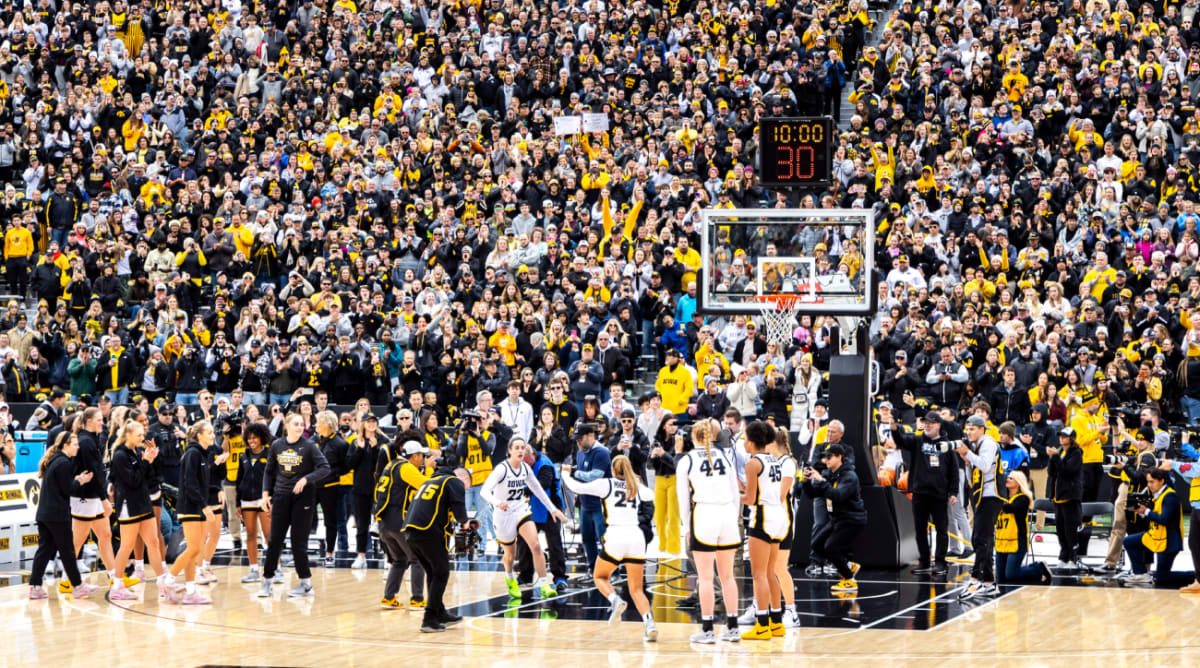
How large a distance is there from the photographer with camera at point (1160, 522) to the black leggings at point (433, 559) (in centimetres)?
764

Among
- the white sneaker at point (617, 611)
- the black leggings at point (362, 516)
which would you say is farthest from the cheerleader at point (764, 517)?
the black leggings at point (362, 516)

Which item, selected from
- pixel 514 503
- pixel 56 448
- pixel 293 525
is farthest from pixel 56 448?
pixel 514 503

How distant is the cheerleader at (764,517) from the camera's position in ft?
44.7

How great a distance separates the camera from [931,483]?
17547mm

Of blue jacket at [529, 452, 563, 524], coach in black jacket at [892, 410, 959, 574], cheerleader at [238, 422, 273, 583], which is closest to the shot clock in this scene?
coach in black jacket at [892, 410, 959, 574]

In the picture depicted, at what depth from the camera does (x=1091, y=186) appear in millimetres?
24641

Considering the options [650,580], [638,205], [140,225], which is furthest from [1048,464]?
[140,225]

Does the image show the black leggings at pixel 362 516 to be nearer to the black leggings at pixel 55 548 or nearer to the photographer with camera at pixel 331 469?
the photographer with camera at pixel 331 469

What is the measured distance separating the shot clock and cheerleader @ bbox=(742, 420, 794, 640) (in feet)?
15.0

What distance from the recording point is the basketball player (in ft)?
44.7

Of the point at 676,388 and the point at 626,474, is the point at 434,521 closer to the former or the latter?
the point at 626,474

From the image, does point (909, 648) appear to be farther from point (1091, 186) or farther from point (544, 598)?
point (1091, 186)

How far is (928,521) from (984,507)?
2197 millimetres

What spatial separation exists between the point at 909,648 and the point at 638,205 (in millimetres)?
14419
